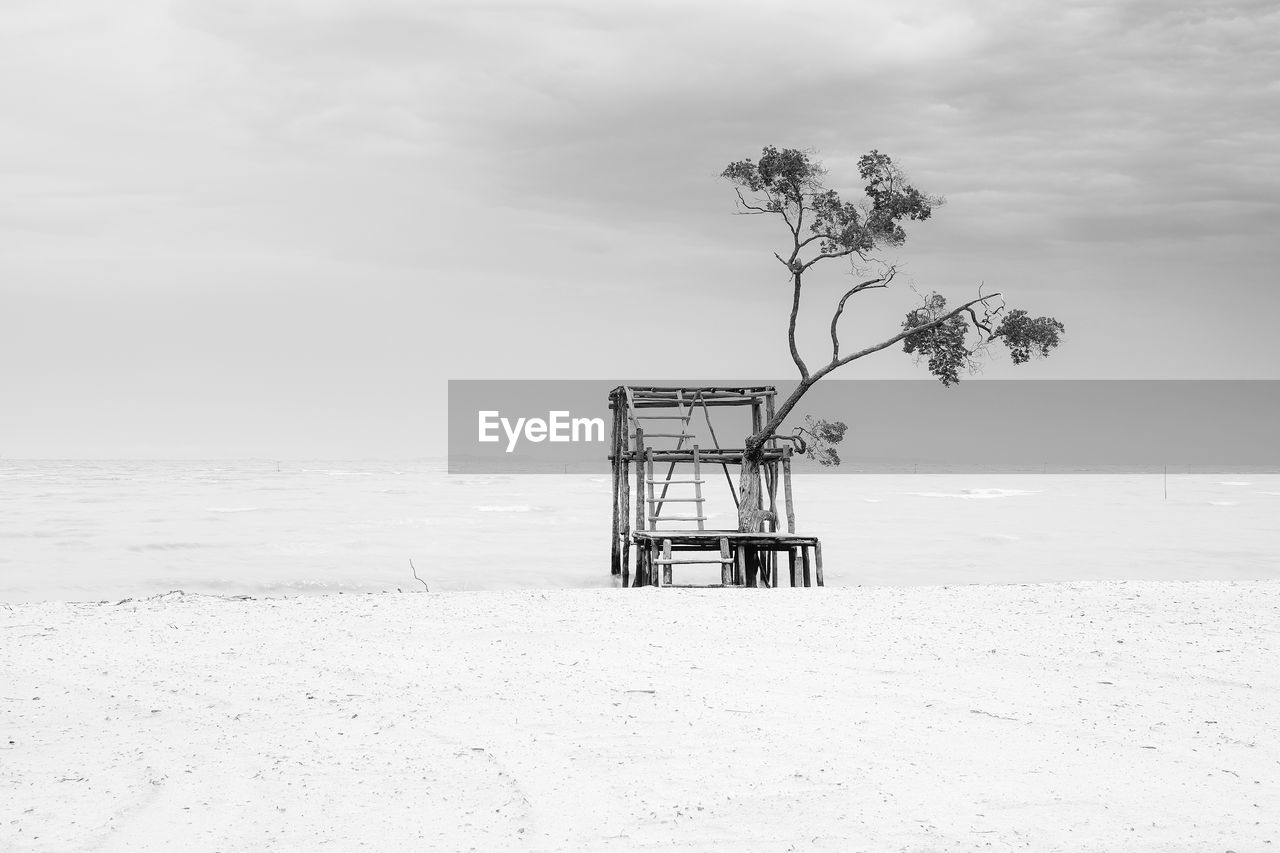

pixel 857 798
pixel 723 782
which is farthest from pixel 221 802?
pixel 857 798

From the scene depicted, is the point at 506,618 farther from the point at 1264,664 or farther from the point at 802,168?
the point at 802,168

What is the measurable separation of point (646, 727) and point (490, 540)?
28516mm

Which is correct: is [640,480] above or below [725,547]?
above

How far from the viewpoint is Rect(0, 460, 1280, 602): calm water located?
25.6 meters

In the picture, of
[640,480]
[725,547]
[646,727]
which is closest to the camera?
[646,727]

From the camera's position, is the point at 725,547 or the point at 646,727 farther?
the point at 725,547

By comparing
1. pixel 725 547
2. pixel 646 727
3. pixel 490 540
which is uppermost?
pixel 725 547

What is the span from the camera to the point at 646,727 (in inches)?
284

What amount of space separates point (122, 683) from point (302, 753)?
2.55m

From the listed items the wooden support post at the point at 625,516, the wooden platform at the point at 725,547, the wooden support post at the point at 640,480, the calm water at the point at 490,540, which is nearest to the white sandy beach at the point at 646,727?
the wooden platform at the point at 725,547

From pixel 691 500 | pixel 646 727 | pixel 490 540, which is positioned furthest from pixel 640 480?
pixel 490 540

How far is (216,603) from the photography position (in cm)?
1252

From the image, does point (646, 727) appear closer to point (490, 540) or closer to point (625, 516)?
point (625, 516)

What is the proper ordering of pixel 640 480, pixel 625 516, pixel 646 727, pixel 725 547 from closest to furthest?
pixel 646 727 < pixel 725 547 < pixel 640 480 < pixel 625 516
